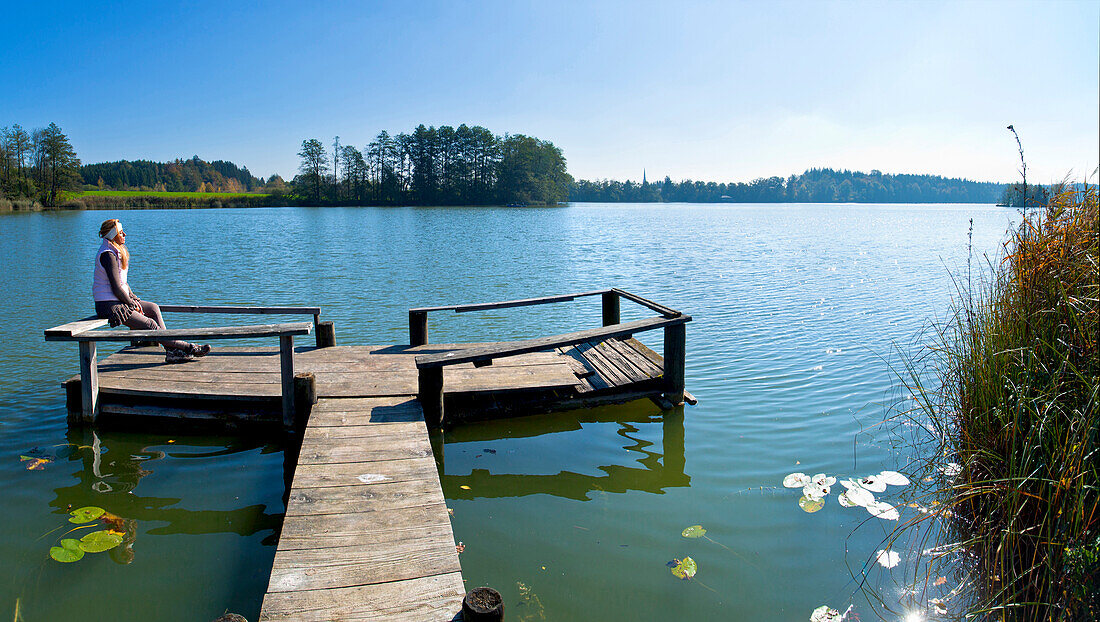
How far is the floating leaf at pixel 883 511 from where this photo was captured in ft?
16.8

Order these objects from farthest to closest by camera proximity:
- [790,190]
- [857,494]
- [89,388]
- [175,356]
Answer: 1. [790,190]
2. [175,356]
3. [89,388]
4. [857,494]

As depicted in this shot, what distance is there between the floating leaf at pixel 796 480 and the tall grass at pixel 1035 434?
54.8 inches

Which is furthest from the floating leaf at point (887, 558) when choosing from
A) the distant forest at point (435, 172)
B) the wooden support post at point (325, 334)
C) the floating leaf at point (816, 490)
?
the distant forest at point (435, 172)

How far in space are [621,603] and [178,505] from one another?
3855 millimetres

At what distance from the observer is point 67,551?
15.0 feet

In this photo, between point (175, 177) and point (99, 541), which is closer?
point (99, 541)

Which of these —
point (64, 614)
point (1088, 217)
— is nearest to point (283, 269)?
point (64, 614)

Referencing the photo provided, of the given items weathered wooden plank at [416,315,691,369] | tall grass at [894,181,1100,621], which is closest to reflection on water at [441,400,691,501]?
weathered wooden plank at [416,315,691,369]

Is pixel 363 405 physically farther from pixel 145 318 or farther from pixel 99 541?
pixel 145 318

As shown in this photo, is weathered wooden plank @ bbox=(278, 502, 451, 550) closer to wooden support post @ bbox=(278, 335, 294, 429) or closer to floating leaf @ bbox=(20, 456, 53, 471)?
wooden support post @ bbox=(278, 335, 294, 429)

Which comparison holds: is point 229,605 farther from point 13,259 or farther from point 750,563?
point 13,259

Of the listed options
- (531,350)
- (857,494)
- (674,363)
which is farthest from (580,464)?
(857,494)

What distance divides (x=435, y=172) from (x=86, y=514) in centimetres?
11371

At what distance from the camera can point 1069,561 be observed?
3133 millimetres
